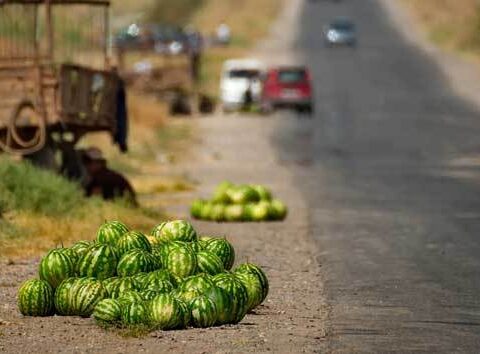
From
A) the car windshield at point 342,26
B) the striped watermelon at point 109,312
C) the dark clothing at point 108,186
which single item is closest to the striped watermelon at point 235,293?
the striped watermelon at point 109,312

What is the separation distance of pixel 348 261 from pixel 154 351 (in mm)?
6770

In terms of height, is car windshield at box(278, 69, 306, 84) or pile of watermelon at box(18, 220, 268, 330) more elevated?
car windshield at box(278, 69, 306, 84)

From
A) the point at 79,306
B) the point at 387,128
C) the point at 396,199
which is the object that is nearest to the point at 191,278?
the point at 79,306

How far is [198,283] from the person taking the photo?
40.0ft

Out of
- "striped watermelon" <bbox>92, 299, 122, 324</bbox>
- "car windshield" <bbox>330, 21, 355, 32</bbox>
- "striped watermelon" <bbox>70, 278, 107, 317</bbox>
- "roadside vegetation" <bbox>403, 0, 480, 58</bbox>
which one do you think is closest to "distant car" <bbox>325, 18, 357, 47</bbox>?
"car windshield" <bbox>330, 21, 355, 32</bbox>

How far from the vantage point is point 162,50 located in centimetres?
6925

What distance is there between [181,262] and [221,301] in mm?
752

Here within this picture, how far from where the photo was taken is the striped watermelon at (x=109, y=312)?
39.2 ft

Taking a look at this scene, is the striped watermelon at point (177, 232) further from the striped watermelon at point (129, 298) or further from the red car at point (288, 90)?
the red car at point (288, 90)

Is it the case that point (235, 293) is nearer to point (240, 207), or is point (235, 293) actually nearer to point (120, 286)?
point (120, 286)

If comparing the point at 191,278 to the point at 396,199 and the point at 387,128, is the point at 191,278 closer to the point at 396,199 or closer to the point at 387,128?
the point at 396,199

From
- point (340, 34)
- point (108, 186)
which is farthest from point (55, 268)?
point (340, 34)

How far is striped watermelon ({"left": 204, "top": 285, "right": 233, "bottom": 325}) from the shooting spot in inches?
476

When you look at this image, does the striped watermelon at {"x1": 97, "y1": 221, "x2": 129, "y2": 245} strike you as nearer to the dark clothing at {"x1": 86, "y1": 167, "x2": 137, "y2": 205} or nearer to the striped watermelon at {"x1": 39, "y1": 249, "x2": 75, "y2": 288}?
the striped watermelon at {"x1": 39, "y1": 249, "x2": 75, "y2": 288}
